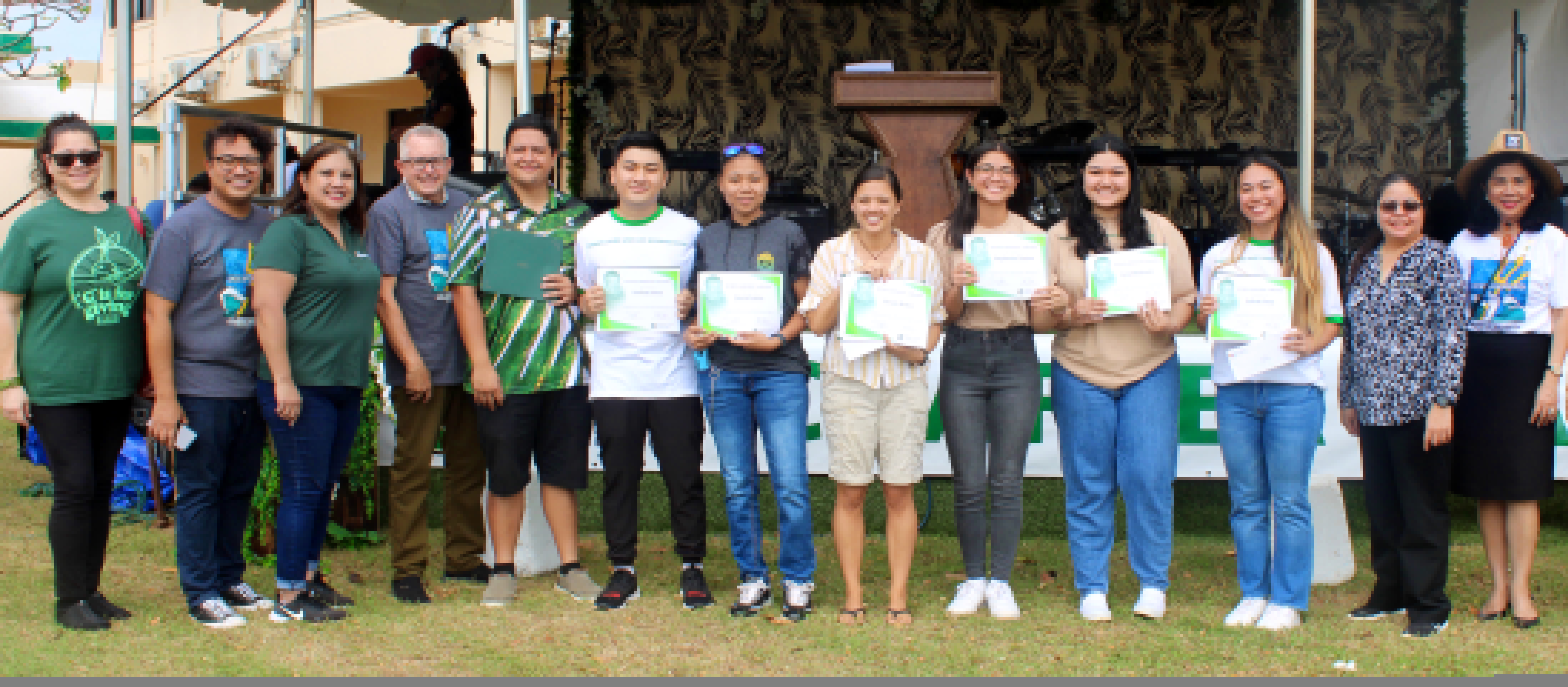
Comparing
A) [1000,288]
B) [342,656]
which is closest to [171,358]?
[342,656]

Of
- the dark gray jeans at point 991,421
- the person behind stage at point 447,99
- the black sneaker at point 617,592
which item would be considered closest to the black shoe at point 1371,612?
the dark gray jeans at point 991,421

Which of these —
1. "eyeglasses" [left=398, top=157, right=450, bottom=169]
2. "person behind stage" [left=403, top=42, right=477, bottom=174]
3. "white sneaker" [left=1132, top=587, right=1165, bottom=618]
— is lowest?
"white sneaker" [left=1132, top=587, right=1165, bottom=618]

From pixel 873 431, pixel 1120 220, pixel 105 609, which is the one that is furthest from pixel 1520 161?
pixel 105 609

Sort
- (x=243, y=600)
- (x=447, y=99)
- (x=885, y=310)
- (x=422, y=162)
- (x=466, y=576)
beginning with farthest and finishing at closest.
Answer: (x=447, y=99), (x=466, y=576), (x=422, y=162), (x=243, y=600), (x=885, y=310)

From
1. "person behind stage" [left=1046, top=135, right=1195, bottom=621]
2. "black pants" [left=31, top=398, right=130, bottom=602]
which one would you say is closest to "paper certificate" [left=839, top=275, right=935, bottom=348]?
"person behind stage" [left=1046, top=135, right=1195, bottom=621]

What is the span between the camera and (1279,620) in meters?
3.83

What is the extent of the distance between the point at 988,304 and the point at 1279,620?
4.44 ft

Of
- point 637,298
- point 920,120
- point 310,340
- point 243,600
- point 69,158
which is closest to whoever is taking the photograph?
point 69,158

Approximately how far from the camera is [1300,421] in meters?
3.77

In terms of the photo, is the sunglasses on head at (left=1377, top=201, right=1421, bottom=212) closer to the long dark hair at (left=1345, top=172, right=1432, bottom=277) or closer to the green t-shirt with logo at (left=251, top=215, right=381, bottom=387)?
the long dark hair at (left=1345, top=172, right=1432, bottom=277)

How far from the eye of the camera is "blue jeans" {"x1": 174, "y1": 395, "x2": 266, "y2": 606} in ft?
12.3

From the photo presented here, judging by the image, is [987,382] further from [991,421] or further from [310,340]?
[310,340]

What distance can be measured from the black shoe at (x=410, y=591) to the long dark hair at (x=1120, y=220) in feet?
8.30

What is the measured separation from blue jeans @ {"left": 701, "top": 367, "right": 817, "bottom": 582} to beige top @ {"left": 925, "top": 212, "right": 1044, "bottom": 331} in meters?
0.57
